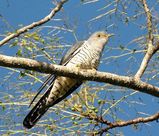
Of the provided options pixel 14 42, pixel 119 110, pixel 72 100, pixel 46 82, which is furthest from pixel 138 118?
pixel 14 42

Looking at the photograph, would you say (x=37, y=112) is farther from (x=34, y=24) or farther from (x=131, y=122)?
(x=131, y=122)

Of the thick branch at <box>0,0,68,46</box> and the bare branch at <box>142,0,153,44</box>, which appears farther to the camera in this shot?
the bare branch at <box>142,0,153,44</box>

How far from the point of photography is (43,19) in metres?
4.18

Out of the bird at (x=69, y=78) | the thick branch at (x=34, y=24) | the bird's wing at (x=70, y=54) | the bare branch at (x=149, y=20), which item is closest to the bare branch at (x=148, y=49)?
the bare branch at (x=149, y=20)

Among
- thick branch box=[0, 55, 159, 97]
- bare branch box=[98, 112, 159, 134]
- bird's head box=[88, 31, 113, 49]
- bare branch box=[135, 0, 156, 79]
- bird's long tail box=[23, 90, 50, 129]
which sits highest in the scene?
bird's head box=[88, 31, 113, 49]

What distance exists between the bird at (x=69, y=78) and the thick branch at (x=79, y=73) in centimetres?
71

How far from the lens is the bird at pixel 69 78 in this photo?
14.0 ft

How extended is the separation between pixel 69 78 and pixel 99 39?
754mm

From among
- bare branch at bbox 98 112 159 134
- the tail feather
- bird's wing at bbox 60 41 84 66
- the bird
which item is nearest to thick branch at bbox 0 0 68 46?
the bird

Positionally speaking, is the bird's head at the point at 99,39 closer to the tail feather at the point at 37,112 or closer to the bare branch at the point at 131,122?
the tail feather at the point at 37,112

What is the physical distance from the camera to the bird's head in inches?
199

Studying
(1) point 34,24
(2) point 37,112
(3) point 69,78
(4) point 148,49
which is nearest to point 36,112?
(2) point 37,112

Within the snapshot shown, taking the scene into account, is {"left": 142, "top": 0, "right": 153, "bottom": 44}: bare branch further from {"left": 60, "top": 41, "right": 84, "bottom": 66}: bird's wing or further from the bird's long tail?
the bird's long tail

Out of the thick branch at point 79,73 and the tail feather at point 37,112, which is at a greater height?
the tail feather at point 37,112
